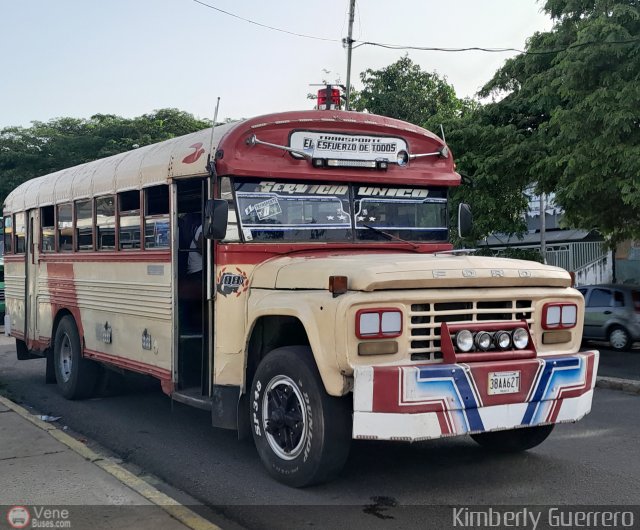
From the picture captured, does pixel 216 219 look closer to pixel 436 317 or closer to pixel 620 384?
pixel 436 317

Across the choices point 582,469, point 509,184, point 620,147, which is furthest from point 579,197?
point 582,469

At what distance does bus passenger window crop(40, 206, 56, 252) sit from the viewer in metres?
10.2

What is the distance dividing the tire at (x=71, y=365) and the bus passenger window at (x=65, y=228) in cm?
86

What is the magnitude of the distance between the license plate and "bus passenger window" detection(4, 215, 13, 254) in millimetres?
8589

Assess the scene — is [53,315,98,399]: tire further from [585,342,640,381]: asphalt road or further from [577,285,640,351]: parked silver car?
[577,285,640,351]: parked silver car

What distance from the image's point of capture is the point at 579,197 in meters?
14.3

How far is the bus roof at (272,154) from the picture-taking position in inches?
257

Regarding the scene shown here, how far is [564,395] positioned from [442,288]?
3.94 feet

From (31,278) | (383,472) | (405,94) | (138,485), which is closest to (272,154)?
(383,472)

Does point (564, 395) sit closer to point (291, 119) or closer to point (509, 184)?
point (291, 119)

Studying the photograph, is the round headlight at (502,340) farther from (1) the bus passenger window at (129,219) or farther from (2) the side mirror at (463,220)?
(1) the bus passenger window at (129,219)

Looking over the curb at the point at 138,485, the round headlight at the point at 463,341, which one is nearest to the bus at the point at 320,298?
the round headlight at the point at 463,341

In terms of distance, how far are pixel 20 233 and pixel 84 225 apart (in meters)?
2.63

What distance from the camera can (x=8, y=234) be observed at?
11.9 metres
